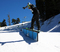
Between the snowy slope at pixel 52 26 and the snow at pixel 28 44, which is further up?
the snowy slope at pixel 52 26

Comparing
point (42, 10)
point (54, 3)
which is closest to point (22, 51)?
point (54, 3)

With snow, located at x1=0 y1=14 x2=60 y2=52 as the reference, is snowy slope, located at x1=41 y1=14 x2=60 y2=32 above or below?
above

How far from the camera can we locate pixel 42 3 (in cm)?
1802

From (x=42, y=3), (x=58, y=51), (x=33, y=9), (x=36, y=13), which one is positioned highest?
(x=42, y=3)

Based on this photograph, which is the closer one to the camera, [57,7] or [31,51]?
[31,51]

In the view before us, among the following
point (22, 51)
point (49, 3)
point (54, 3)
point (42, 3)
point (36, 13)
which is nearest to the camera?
point (22, 51)

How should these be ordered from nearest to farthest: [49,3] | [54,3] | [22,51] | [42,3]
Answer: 1. [22,51]
2. [54,3]
3. [49,3]
4. [42,3]

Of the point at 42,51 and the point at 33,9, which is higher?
the point at 33,9

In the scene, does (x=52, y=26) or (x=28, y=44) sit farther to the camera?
(x=52, y=26)

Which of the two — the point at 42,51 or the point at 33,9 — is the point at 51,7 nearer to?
the point at 33,9

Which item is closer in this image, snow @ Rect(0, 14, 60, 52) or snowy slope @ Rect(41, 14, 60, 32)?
snow @ Rect(0, 14, 60, 52)

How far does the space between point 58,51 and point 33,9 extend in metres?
3.31

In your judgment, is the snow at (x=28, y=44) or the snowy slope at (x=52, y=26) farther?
the snowy slope at (x=52, y=26)

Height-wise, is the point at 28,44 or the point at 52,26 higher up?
the point at 52,26
